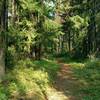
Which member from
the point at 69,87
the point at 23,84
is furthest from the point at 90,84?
the point at 23,84

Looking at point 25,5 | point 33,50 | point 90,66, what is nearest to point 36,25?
point 33,50

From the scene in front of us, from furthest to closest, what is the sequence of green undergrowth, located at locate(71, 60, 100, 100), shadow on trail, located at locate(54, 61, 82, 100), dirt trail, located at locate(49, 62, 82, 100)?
green undergrowth, located at locate(71, 60, 100, 100), shadow on trail, located at locate(54, 61, 82, 100), dirt trail, located at locate(49, 62, 82, 100)

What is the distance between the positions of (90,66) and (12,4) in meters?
7.85

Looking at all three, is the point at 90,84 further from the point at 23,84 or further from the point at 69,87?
the point at 23,84

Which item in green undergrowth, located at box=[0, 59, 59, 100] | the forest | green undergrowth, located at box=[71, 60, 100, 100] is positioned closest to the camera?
green undergrowth, located at box=[0, 59, 59, 100]

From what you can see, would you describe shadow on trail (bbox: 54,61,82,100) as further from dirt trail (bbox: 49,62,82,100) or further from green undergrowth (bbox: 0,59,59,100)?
green undergrowth (bbox: 0,59,59,100)

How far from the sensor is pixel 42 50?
103ft

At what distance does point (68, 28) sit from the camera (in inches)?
1789

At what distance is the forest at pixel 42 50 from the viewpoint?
14484 millimetres

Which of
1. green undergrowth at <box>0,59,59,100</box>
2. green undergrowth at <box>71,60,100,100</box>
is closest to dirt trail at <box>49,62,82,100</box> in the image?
green undergrowth at <box>71,60,100,100</box>

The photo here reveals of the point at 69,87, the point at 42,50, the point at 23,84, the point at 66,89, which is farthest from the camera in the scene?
the point at 42,50

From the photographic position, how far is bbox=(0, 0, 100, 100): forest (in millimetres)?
14484

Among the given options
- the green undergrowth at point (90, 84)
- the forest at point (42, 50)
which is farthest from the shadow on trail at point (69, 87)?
the green undergrowth at point (90, 84)

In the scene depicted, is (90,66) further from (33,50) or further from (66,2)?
(66,2)
